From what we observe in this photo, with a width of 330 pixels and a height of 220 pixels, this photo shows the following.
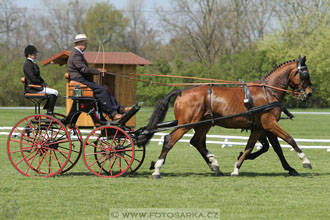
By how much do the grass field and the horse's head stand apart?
4.93ft

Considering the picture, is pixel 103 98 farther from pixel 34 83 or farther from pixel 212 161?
pixel 212 161

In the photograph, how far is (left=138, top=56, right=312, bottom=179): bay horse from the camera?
9844 mm

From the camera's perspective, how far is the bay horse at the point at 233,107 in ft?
32.3

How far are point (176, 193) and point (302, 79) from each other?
360cm

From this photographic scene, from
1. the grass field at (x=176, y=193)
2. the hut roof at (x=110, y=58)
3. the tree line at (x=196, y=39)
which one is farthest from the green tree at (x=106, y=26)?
the grass field at (x=176, y=193)

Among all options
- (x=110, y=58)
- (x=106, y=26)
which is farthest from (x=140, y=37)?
(x=110, y=58)

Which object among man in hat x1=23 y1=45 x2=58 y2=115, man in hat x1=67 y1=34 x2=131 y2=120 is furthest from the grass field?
man in hat x1=23 y1=45 x2=58 y2=115

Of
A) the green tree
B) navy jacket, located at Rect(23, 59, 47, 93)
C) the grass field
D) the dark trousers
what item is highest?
the green tree

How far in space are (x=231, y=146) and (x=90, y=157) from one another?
5685 millimetres

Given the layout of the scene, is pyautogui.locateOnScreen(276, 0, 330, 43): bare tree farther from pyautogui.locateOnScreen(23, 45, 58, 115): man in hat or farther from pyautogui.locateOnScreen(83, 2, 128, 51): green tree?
pyautogui.locateOnScreen(23, 45, 58, 115): man in hat

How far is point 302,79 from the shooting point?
1009cm

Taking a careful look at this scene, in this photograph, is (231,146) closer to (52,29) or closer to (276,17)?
(276,17)

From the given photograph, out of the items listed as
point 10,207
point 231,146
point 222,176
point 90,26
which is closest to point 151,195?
point 10,207

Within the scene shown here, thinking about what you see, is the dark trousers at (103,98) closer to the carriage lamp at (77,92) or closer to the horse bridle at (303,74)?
the carriage lamp at (77,92)
